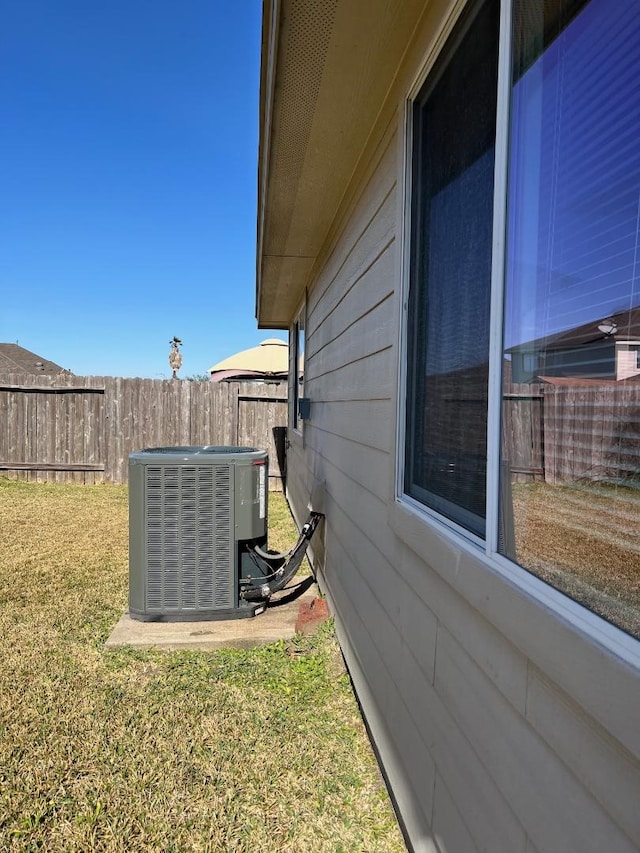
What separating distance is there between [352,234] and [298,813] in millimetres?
2644

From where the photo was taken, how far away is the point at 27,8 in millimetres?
6309

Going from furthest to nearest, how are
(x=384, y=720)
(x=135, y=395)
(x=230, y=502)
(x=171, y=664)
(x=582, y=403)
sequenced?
(x=135, y=395)
(x=230, y=502)
(x=171, y=664)
(x=384, y=720)
(x=582, y=403)

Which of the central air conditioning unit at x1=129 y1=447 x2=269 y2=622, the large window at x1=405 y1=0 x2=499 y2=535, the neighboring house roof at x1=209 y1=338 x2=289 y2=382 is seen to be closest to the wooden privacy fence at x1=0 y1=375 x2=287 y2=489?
the neighboring house roof at x1=209 y1=338 x2=289 y2=382

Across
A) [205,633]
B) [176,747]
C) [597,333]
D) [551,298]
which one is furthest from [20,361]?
[597,333]

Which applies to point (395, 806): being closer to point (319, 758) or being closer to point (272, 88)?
point (319, 758)

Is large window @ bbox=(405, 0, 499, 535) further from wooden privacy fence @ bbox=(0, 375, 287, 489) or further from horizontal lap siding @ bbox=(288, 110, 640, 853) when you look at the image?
wooden privacy fence @ bbox=(0, 375, 287, 489)

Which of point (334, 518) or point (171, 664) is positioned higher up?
point (334, 518)

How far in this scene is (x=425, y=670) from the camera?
5.06 feet

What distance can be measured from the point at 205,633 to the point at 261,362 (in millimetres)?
11999

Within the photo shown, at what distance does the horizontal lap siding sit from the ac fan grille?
0.68 meters

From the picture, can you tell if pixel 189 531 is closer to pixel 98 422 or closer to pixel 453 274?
pixel 453 274

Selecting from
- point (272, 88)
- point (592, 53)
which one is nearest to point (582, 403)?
point (592, 53)

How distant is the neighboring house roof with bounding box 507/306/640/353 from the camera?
2.47 ft

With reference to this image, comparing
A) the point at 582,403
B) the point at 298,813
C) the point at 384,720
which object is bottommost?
the point at 298,813
